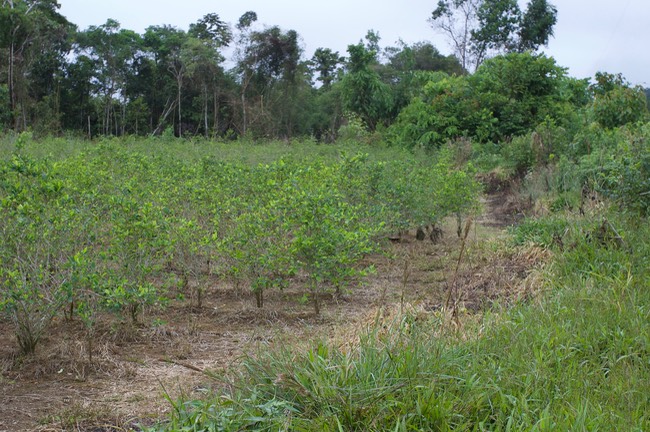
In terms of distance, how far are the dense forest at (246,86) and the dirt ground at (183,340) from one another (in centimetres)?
1470

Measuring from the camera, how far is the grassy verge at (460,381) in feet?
10.4

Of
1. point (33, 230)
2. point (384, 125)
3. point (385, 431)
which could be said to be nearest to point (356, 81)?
point (384, 125)

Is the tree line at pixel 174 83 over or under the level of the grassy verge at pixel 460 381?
over

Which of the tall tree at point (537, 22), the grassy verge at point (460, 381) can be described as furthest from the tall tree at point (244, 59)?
the grassy verge at point (460, 381)

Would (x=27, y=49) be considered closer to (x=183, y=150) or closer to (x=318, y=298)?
(x=183, y=150)

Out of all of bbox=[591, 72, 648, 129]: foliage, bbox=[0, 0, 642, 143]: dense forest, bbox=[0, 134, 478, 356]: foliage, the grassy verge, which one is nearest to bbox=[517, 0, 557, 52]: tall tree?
bbox=[0, 0, 642, 143]: dense forest

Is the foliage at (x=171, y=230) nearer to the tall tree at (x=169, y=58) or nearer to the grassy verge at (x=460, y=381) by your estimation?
the grassy verge at (x=460, y=381)

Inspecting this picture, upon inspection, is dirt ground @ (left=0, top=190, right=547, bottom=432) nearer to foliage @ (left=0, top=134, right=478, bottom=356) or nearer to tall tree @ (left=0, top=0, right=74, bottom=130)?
foliage @ (left=0, top=134, right=478, bottom=356)

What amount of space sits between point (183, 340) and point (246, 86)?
1041 inches

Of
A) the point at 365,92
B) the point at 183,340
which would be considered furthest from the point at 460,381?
the point at 365,92

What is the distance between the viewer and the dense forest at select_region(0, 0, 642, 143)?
2184 cm

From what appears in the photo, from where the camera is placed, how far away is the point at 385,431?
3059 millimetres

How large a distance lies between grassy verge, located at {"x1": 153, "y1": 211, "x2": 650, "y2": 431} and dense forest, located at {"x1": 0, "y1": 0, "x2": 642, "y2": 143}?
A: 17.4 metres

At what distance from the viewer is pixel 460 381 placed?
3.54 m
